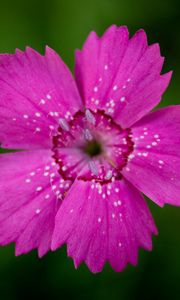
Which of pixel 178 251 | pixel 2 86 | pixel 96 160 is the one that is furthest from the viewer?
Answer: pixel 178 251

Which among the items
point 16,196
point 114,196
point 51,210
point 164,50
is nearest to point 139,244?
point 114,196

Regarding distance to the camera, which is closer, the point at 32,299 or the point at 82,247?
the point at 82,247

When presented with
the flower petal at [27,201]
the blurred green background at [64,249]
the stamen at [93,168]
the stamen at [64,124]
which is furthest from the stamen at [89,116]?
the blurred green background at [64,249]

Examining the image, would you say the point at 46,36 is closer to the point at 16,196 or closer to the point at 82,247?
the point at 16,196

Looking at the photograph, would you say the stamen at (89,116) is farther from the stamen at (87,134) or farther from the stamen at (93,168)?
the stamen at (93,168)

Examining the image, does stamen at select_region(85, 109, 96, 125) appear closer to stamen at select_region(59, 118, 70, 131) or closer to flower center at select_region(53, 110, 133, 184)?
flower center at select_region(53, 110, 133, 184)

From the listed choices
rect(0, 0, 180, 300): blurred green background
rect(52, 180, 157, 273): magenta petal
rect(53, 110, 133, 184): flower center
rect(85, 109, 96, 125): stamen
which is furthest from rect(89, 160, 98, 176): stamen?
rect(0, 0, 180, 300): blurred green background

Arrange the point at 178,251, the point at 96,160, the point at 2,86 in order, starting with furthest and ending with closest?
the point at 178,251, the point at 96,160, the point at 2,86
